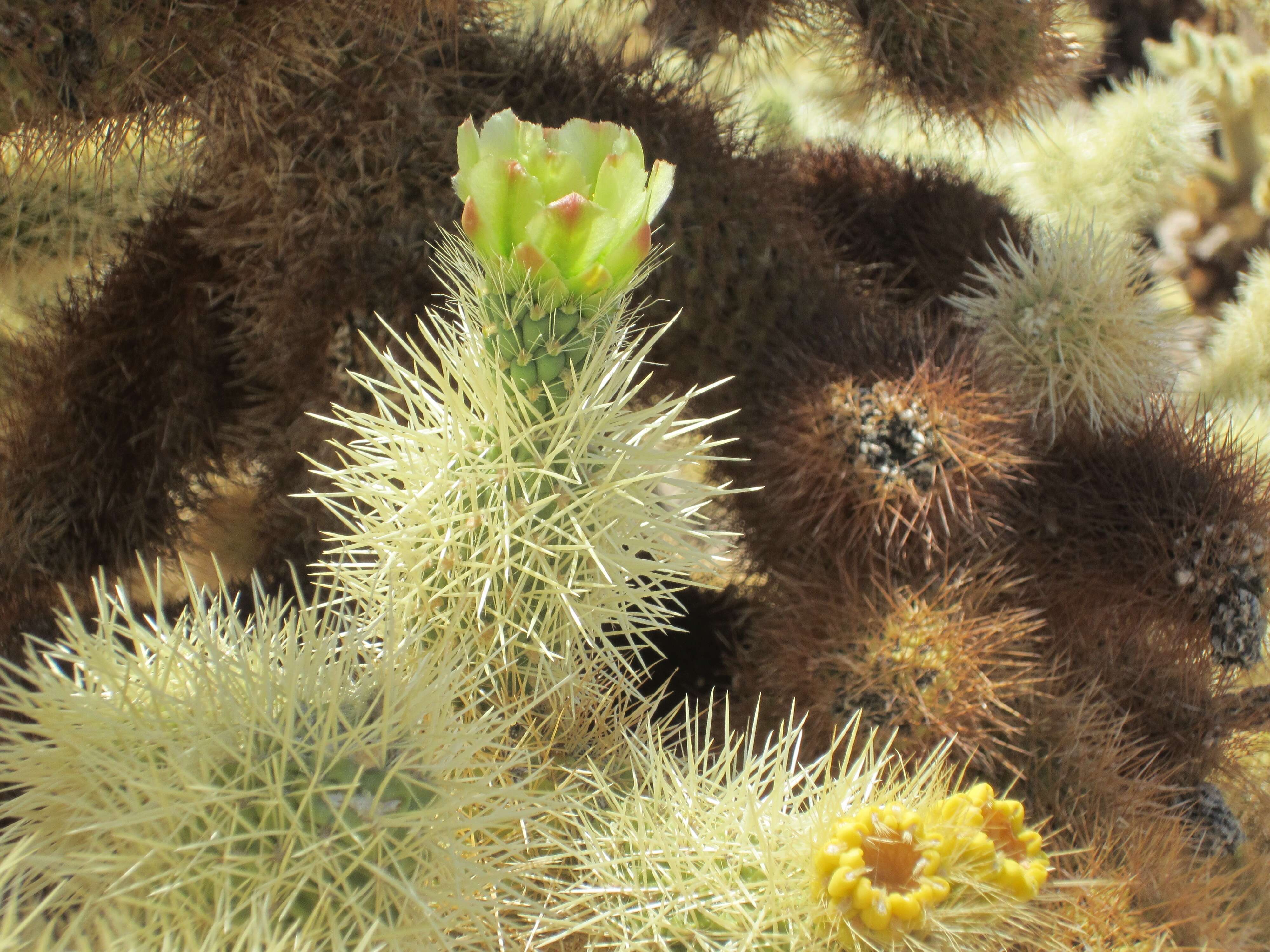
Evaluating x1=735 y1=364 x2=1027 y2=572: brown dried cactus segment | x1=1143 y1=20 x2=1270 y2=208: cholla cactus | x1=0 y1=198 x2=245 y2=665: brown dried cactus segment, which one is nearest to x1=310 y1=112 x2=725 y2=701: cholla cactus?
x1=735 y1=364 x2=1027 y2=572: brown dried cactus segment

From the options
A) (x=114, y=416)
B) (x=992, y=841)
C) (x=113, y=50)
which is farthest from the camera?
(x=114, y=416)

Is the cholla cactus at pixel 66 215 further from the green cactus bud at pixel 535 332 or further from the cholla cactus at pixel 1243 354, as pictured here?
the cholla cactus at pixel 1243 354

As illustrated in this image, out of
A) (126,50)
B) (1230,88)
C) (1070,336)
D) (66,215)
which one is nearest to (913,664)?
(1070,336)

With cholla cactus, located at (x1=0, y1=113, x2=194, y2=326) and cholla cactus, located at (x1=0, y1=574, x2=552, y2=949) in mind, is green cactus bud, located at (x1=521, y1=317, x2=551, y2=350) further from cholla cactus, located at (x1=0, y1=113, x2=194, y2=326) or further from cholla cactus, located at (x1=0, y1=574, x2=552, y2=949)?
cholla cactus, located at (x1=0, y1=113, x2=194, y2=326)

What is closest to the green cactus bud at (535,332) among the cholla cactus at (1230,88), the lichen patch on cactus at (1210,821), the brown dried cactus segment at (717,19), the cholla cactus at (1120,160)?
the brown dried cactus segment at (717,19)

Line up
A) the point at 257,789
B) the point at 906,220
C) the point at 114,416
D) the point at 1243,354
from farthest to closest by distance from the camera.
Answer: the point at 1243,354
the point at 906,220
the point at 114,416
the point at 257,789

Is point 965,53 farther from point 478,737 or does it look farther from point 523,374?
point 478,737

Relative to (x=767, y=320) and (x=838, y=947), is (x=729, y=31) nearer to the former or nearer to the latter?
(x=767, y=320)
